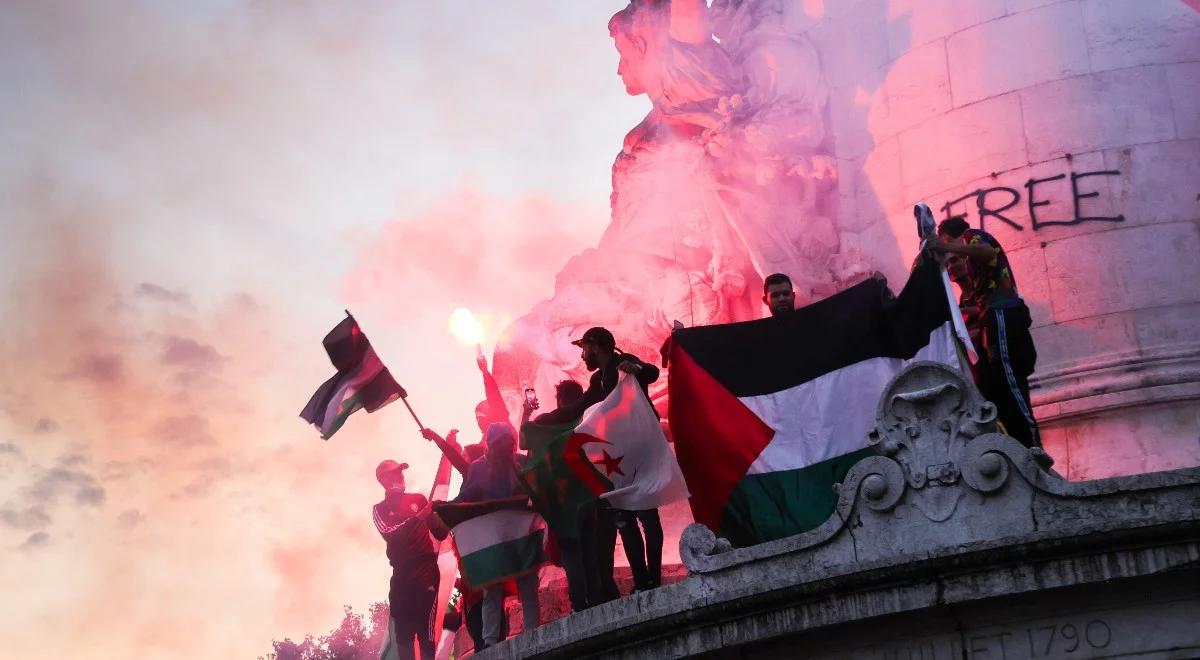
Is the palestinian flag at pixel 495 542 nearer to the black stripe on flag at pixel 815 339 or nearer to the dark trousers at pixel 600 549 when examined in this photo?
the dark trousers at pixel 600 549

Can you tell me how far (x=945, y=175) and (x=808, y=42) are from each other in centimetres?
243

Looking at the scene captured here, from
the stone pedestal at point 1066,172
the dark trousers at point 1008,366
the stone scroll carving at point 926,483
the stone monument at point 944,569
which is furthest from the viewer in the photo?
the stone pedestal at point 1066,172

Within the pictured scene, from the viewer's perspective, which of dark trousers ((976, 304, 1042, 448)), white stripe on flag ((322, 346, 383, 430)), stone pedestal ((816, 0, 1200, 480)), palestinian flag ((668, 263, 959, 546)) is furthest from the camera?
white stripe on flag ((322, 346, 383, 430))

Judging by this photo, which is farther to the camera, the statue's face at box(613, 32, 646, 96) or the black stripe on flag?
the statue's face at box(613, 32, 646, 96)

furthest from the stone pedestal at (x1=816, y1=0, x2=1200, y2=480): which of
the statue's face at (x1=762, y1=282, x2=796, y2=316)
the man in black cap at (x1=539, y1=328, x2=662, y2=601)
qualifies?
the man in black cap at (x1=539, y1=328, x2=662, y2=601)

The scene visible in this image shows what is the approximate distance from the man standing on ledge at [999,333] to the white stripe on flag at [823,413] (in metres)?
0.44

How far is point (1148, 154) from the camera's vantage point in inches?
653

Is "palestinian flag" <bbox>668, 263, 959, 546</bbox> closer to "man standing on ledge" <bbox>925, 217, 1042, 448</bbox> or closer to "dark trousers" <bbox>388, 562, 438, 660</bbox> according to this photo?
"man standing on ledge" <bbox>925, 217, 1042, 448</bbox>

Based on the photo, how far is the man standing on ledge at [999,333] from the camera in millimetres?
12938

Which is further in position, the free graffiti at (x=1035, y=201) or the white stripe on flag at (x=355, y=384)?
the white stripe on flag at (x=355, y=384)

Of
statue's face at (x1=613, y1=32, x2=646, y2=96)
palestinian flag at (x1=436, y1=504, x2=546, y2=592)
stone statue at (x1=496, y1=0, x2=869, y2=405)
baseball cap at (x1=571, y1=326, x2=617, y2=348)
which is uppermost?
statue's face at (x1=613, y1=32, x2=646, y2=96)

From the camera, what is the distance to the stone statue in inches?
705

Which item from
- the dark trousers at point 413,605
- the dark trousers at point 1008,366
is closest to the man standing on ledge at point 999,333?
the dark trousers at point 1008,366

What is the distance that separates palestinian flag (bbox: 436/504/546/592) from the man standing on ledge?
12.4 feet
